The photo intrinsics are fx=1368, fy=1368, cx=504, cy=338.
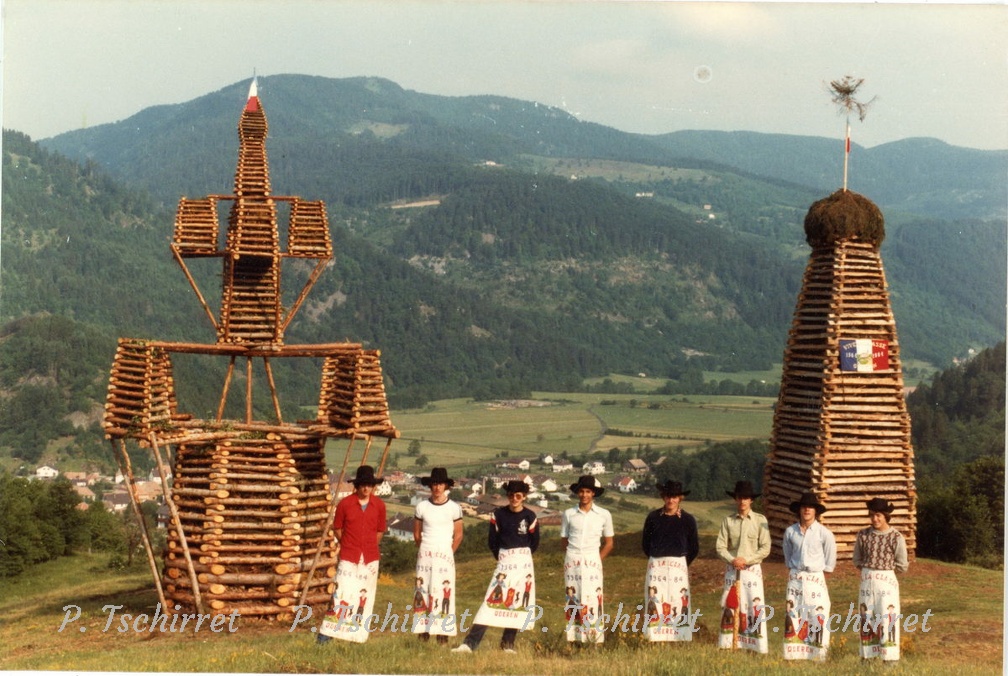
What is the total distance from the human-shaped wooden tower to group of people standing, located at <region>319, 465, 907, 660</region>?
386 centimetres

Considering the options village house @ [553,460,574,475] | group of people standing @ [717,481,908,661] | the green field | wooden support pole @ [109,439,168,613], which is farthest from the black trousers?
village house @ [553,460,574,475]

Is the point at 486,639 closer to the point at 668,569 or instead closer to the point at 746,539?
the point at 668,569

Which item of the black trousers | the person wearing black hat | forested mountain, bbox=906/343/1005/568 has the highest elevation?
the person wearing black hat

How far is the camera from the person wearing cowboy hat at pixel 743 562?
1739 centimetres

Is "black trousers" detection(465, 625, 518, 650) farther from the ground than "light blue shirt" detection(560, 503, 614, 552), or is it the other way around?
"light blue shirt" detection(560, 503, 614, 552)

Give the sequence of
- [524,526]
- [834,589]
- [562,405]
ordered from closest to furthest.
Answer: [524,526] < [834,589] < [562,405]

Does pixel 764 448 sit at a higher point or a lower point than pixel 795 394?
lower

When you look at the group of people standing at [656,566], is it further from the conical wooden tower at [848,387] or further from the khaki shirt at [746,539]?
the conical wooden tower at [848,387]

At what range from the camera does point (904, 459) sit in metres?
30.1

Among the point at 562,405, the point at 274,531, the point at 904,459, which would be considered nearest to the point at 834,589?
the point at 904,459

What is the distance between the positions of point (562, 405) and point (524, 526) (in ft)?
470

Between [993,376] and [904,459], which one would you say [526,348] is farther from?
[904,459]

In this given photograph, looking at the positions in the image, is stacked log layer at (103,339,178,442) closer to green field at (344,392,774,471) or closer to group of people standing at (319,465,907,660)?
group of people standing at (319,465,907,660)

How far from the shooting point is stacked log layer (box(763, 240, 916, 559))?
2928cm
